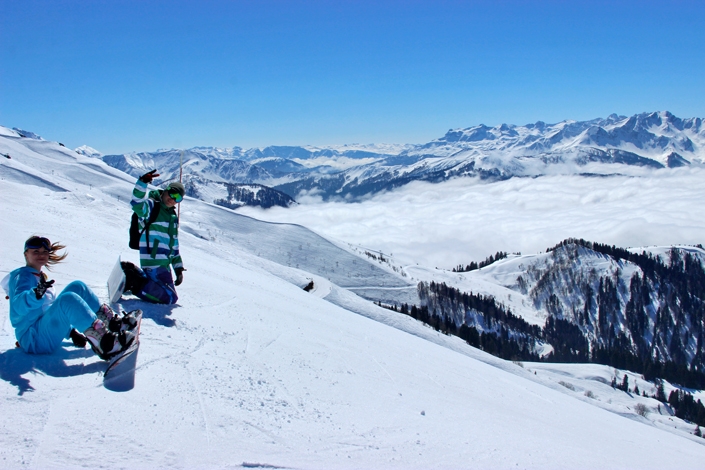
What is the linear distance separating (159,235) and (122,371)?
5.00 m

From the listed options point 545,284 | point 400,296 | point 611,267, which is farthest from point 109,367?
point 611,267

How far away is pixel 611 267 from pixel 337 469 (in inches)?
9219

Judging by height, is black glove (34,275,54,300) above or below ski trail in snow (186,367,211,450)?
above

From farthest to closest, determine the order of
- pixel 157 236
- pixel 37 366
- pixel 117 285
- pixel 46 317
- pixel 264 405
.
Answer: pixel 157 236
pixel 117 285
pixel 264 405
pixel 46 317
pixel 37 366

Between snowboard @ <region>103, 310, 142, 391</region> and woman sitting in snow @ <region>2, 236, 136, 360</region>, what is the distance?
21cm

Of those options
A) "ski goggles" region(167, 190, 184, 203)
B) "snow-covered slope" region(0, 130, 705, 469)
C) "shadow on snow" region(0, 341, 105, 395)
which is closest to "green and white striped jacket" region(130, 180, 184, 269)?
"ski goggles" region(167, 190, 184, 203)

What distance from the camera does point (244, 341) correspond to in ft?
27.3

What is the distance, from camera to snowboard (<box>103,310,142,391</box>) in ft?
17.1

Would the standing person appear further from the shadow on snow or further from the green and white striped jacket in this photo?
the shadow on snow

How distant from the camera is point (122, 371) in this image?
5371mm

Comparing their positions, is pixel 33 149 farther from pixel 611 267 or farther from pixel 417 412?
pixel 611 267

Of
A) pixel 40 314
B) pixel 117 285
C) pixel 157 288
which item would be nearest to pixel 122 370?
pixel 40 314

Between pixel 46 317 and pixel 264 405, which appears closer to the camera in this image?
pixel 46 317

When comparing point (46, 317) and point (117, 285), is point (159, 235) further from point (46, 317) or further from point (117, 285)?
point (46, 317)
